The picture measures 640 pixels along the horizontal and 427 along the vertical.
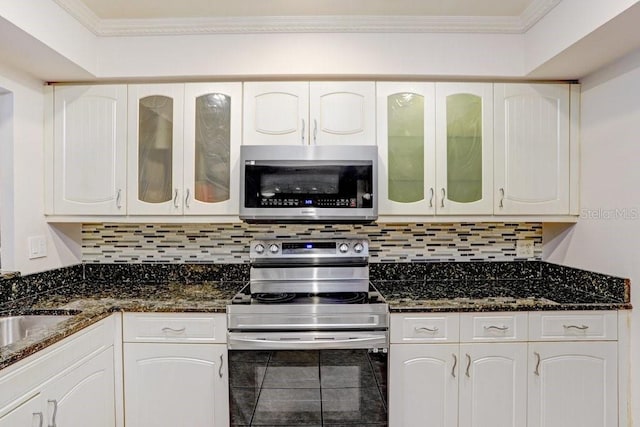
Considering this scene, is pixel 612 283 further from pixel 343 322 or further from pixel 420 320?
pixel 343 322

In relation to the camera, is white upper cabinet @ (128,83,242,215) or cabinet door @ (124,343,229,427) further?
white upper cabinet @ (128,83,242,215)

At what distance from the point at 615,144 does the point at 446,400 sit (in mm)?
1481

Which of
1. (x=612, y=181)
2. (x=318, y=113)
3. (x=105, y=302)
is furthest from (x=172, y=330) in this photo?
(x=612, y=181)

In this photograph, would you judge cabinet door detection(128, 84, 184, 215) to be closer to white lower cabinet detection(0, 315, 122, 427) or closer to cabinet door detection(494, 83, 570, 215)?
white lower cabinet detection(0, 315, 122, 427)

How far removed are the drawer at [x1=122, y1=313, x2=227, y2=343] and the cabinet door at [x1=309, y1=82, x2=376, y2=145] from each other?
42.2 inches

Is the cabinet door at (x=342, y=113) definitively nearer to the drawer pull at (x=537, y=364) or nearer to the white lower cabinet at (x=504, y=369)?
the white lower cabinet at (x=504, y=369)

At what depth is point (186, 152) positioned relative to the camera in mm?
2166

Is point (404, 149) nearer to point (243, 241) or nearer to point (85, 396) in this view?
point (243, 241)

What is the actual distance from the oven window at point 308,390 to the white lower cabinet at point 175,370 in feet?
0.34

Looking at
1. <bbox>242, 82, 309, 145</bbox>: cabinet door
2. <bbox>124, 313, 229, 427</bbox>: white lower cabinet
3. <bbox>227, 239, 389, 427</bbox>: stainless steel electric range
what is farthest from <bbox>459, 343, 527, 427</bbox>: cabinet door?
<bbox>242, 82, 309, 145</bbox>: cabinet door

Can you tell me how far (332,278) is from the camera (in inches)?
85.0

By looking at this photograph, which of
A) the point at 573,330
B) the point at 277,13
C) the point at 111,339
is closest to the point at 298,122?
the point at 277,13

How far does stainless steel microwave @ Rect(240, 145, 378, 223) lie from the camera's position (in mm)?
2047

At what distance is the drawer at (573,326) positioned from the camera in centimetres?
188
